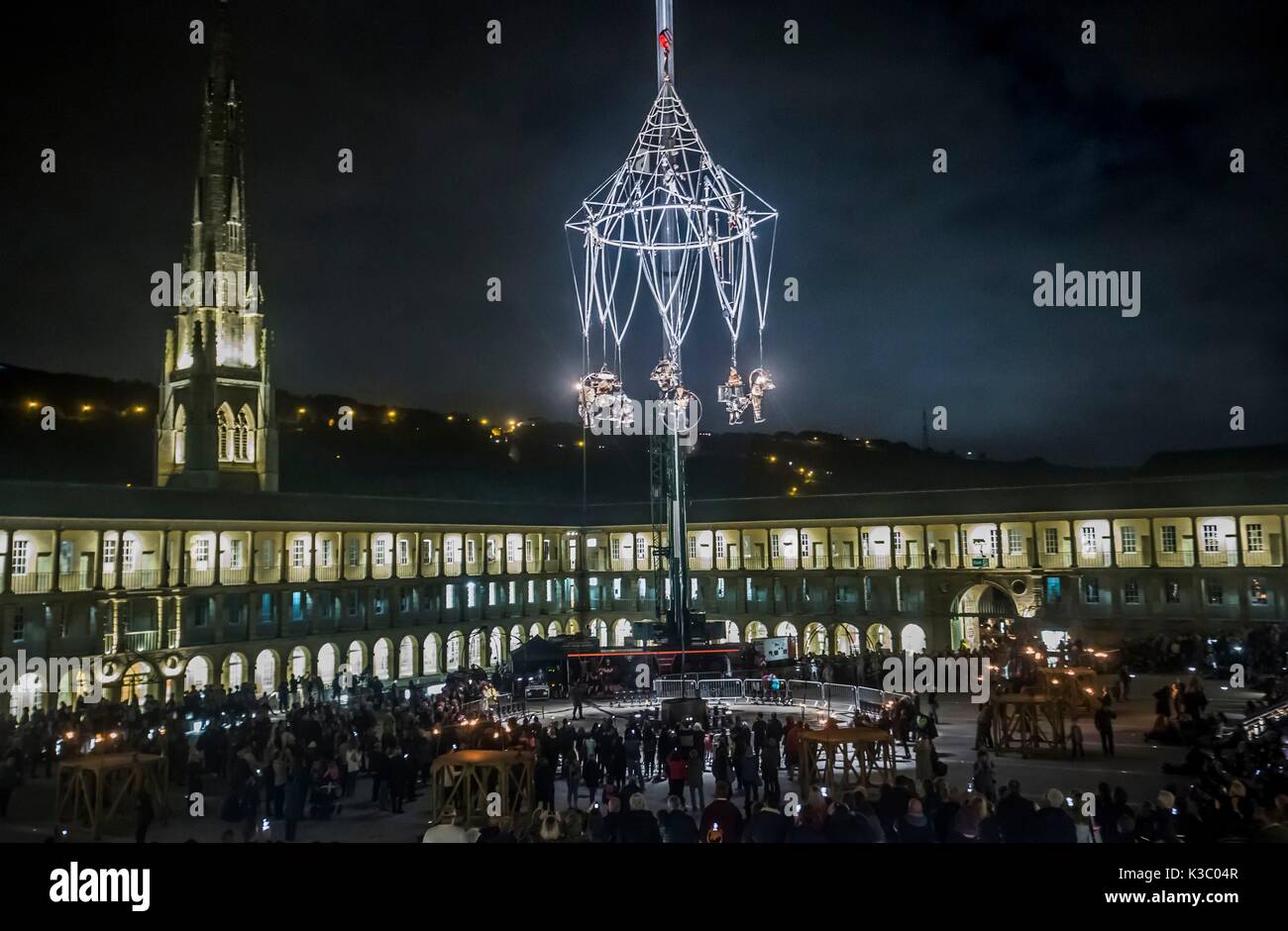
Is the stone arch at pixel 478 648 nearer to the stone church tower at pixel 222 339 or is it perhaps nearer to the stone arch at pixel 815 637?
the stone church tower at pixel 222 339

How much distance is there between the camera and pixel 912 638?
44.7 meters

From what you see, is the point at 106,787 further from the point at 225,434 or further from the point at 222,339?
the point at 222,339

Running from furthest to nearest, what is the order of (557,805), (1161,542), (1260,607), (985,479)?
(985,479), (1161,542), (1260,607), (557,805)

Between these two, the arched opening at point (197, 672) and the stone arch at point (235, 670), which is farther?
the stone arch at point (235, 670)

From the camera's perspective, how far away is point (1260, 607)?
1468 inches

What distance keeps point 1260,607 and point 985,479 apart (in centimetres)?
6089

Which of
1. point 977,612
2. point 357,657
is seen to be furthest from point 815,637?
point 357,657

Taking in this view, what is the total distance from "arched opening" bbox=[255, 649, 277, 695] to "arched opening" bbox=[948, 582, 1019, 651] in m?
29.2

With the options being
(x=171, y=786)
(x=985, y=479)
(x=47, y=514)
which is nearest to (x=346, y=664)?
(x=47, y=514)

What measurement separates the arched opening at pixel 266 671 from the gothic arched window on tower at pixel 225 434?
51.0 ft

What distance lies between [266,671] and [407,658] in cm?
774

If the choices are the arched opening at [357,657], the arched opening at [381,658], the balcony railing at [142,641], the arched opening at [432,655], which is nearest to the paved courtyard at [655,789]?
the balcony railing at [142,641]

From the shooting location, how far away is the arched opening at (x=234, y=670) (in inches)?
1428
